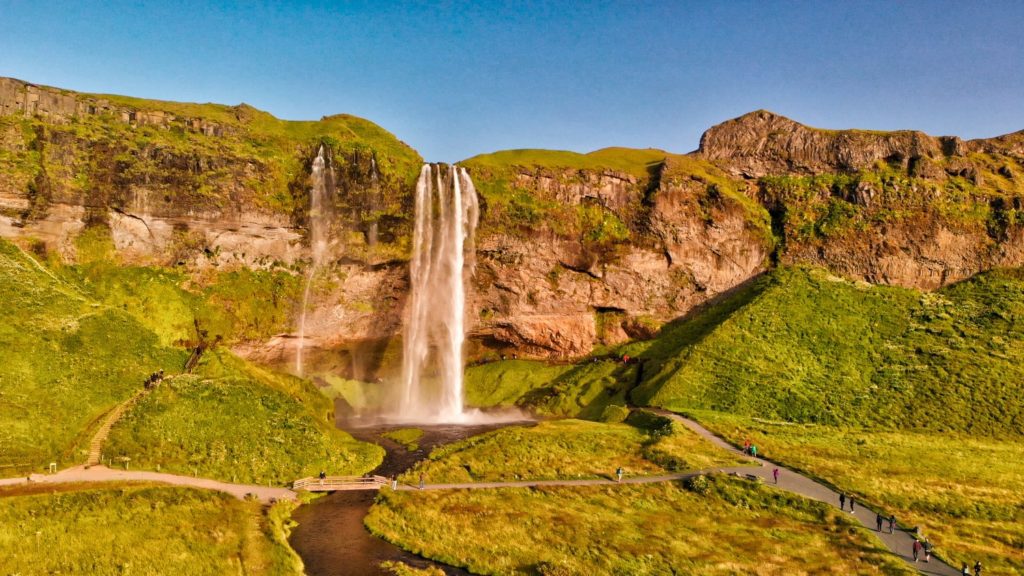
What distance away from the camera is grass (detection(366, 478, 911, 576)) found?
28625 millimetres

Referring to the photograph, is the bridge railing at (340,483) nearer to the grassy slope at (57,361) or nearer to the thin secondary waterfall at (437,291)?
the grassy slope at (57,361)

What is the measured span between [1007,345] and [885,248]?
21.1m

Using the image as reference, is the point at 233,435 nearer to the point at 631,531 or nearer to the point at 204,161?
the point at 631,531

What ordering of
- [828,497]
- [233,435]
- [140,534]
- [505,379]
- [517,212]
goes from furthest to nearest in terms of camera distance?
[517,212], [505,379], [233,435], [828,497], [140,534]

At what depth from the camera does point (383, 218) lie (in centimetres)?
6731

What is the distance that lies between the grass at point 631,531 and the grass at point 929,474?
469 cm

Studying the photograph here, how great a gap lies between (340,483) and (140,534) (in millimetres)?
12336

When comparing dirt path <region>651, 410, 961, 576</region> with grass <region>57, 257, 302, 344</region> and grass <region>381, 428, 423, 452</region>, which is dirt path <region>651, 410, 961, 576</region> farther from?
grass <region>57, 257, 302, 344</region>

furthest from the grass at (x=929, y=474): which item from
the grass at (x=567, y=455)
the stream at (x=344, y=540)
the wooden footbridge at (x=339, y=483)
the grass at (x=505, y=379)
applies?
the wooden footbridge at (x=339, y=483)

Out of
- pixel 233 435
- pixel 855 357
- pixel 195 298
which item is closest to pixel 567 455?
pixel 233 435

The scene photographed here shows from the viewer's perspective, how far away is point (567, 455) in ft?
146

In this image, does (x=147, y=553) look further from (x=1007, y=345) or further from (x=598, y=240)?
(x=1007, y=345)

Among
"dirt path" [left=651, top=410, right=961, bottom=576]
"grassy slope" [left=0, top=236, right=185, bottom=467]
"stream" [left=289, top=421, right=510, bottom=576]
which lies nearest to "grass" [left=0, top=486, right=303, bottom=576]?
"stream" [left=289, top=421, right=510, bottom=576]

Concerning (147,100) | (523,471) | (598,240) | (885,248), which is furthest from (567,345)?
(147,100)
